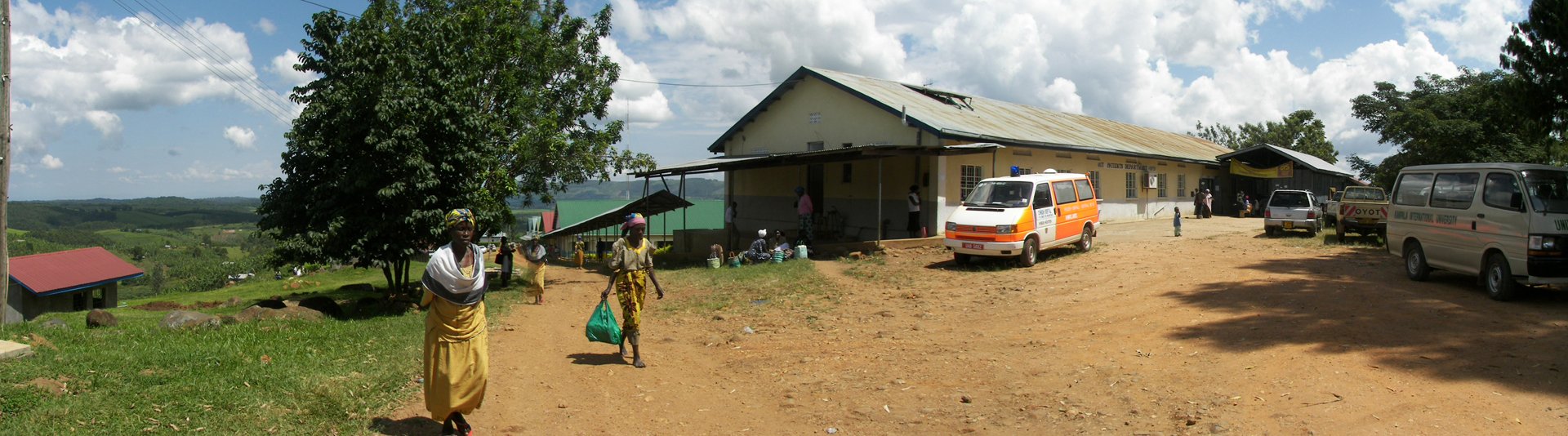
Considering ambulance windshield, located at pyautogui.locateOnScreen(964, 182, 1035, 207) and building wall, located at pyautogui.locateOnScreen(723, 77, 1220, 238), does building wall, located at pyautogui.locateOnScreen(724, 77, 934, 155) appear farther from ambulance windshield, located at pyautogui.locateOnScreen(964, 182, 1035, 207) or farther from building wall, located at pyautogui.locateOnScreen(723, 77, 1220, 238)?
ambulance windshield, located at pyautogui.locateOnScreen(964, 182, 1035, 207)

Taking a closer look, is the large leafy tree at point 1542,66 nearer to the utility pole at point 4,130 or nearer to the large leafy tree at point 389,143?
the large leafy tree at point 389,143

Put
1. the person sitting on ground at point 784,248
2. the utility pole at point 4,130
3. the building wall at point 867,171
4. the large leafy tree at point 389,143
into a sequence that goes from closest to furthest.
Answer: the utility pole at point 4,130, the large leafy tree at point 389,143, the person sitting on ground at point 784,248, the building wall at point 867,171

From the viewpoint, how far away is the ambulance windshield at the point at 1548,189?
28.7 ft

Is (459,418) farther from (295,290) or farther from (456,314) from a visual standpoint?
(295,290)

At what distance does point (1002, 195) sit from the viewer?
15398 mm

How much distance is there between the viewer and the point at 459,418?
17.8ft

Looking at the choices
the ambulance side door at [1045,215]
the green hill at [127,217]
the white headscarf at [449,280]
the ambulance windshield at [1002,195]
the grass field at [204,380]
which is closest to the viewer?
the white headscarf at [449,280]

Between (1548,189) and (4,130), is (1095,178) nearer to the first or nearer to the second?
(1548,189)

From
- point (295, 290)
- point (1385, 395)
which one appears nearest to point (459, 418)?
point (1385, 395)

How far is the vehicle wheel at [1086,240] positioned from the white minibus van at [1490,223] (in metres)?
6.01

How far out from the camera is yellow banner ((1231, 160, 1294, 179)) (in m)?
29.0

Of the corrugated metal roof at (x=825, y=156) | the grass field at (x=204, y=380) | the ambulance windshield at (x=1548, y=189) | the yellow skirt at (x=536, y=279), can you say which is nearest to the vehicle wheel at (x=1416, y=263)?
the ambulance windshield at (x=1548, y=189)

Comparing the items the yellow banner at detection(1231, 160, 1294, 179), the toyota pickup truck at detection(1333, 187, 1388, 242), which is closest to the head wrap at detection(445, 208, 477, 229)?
the toyota pickup truck at detection(1333, 187, 1388, 242)

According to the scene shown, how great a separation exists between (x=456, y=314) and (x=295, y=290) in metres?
24.0
